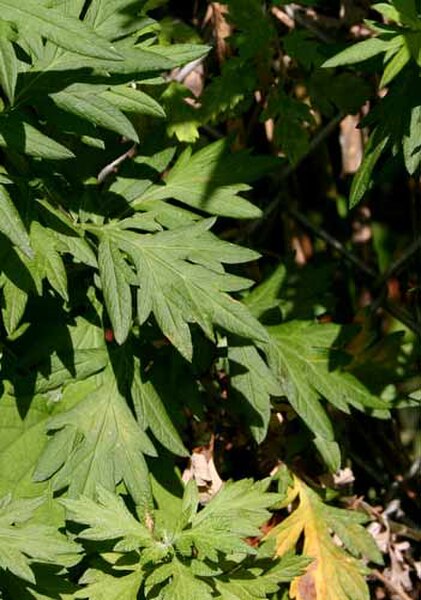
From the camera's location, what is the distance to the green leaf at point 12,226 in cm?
205

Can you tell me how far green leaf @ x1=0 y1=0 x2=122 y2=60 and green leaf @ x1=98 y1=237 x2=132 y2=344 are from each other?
491mm

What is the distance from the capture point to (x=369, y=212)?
10.9ft

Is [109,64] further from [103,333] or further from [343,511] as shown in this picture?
[343,511]

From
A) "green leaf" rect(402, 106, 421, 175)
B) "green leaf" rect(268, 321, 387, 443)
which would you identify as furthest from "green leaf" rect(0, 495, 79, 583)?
"green leaf" rect(402, 106, 421, 175)

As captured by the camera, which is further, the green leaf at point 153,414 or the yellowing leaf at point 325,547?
the yellowing leaf at point 325,547

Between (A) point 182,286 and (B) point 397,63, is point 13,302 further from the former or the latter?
(B) point 397,63

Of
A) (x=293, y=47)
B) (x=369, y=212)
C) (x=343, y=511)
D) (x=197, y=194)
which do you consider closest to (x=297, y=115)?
(x=293, y=47)

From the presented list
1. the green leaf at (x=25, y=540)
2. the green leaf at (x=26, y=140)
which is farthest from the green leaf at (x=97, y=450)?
the green leaf at (x=26, y=140)

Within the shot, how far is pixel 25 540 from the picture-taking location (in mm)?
2299

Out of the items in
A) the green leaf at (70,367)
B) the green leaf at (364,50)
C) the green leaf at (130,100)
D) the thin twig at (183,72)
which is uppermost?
the green leaf at (364,50)

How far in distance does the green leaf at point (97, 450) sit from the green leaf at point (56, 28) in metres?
0.87

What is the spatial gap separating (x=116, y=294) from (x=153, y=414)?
1.27 ft

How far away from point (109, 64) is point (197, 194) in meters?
0.53

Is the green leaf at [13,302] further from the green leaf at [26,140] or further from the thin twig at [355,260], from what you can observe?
the thin twig at [355,260]
